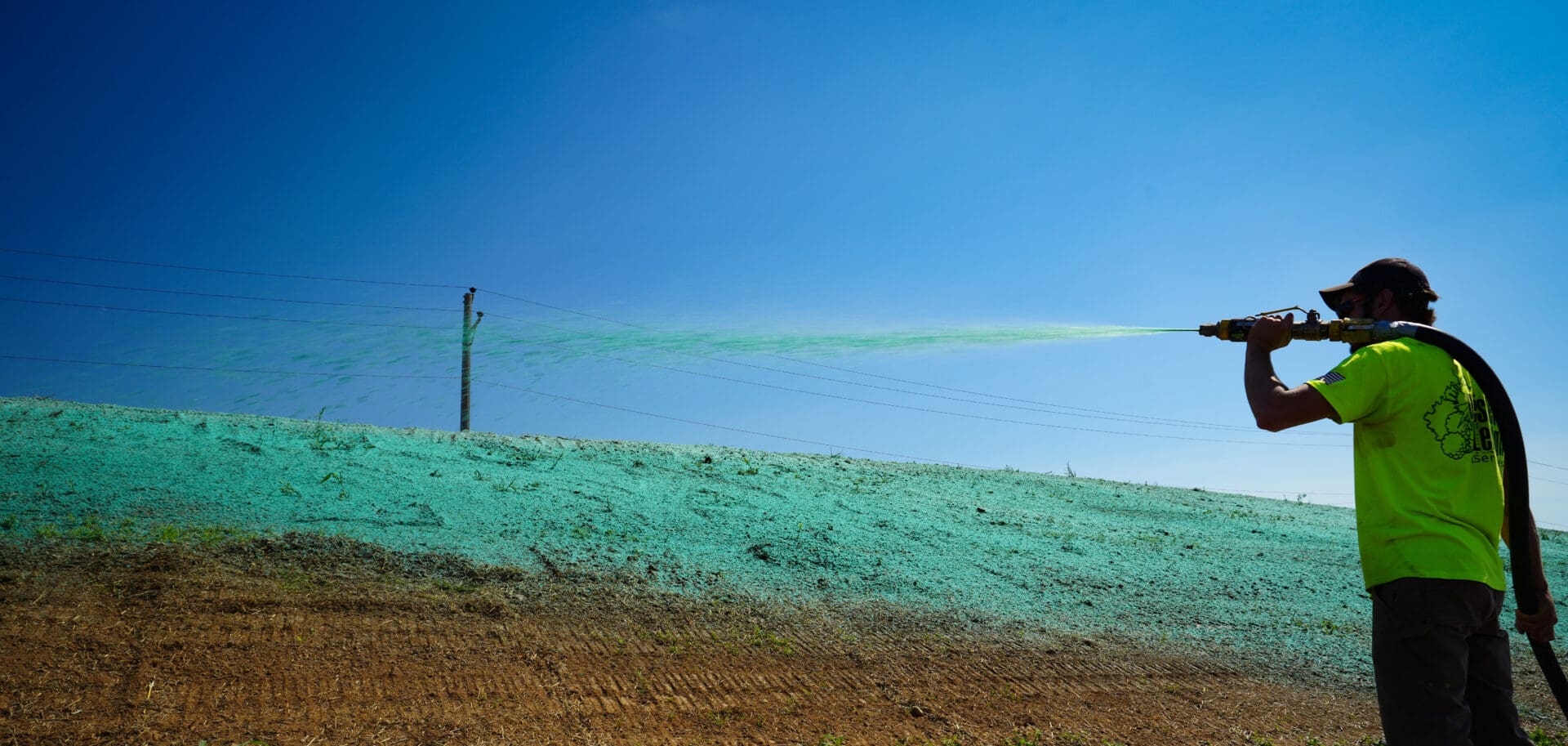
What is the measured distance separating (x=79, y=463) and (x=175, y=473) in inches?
30.5

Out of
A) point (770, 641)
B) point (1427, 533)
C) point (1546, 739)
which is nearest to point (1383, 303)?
point (1427, 533)

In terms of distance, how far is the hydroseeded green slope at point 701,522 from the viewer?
707 centimetres

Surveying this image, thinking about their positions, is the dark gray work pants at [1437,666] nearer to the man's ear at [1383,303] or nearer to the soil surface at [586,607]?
the man's ear at [1383,303]

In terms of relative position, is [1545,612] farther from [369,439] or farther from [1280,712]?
[369,439]

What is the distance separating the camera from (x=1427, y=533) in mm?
3006

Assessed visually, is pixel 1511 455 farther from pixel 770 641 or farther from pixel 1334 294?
pixel 770 641

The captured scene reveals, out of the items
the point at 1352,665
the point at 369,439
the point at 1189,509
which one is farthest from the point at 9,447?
the point at 1189,509

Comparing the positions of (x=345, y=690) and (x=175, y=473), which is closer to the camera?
(x=345, y=690)

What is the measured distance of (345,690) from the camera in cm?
468

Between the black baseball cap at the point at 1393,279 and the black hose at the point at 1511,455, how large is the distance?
26 centimetres

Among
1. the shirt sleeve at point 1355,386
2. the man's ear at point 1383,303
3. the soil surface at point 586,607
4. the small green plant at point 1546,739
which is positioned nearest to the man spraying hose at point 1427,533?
the shirt sleeve at point 1355,386

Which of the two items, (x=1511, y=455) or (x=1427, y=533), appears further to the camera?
(x=1511, y=455)

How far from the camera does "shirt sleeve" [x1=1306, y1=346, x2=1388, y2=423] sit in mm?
3092

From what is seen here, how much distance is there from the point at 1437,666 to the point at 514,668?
4.46 meters
